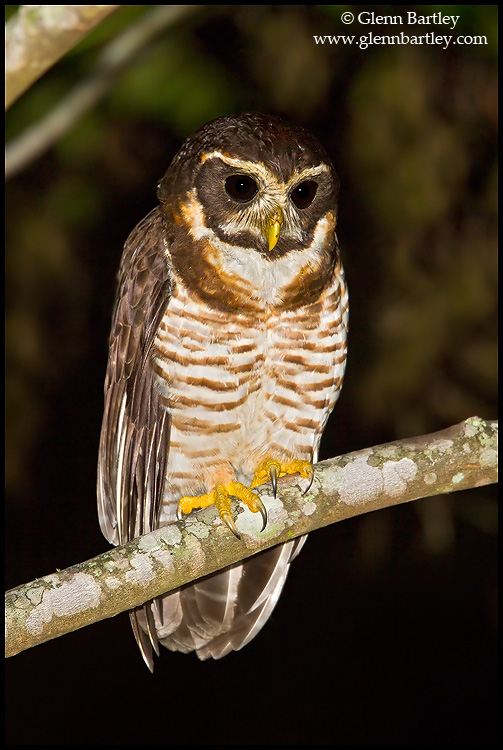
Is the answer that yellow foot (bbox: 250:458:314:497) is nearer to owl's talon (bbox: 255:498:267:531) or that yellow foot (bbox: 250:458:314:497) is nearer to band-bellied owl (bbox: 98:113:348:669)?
band-bellied owl (bbox: 98:113:348:669)

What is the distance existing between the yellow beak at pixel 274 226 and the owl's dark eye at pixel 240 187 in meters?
0.07

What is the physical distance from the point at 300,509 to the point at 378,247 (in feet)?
6.02

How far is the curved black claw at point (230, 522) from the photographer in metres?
1.76

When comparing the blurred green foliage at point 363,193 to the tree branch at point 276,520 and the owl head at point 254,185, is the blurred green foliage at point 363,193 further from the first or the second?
the tree branch at point 276,520

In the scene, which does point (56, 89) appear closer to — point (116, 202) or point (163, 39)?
point (163, 39)

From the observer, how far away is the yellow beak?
1.93m

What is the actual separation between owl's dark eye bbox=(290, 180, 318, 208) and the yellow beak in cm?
7

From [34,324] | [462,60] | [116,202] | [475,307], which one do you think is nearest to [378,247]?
[475,307]

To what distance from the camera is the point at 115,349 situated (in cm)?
215

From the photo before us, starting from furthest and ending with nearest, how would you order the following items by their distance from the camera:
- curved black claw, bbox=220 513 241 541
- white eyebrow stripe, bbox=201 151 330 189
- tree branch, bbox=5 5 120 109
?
white eyebrow stripe, bbox=201 151 330 189
curved black claw, bbox=220 513 241 541
tree branch, bbox=5 5 120 109

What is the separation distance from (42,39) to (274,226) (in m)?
0.72

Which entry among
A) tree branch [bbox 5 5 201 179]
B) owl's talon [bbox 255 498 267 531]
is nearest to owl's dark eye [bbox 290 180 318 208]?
tree branch [bbox 5 5 201 179]

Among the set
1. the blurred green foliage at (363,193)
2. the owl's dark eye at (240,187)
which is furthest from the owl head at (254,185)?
the blurred green foliage at (363,193)

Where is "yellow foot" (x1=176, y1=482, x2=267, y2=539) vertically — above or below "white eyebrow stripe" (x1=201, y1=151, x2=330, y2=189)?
below
